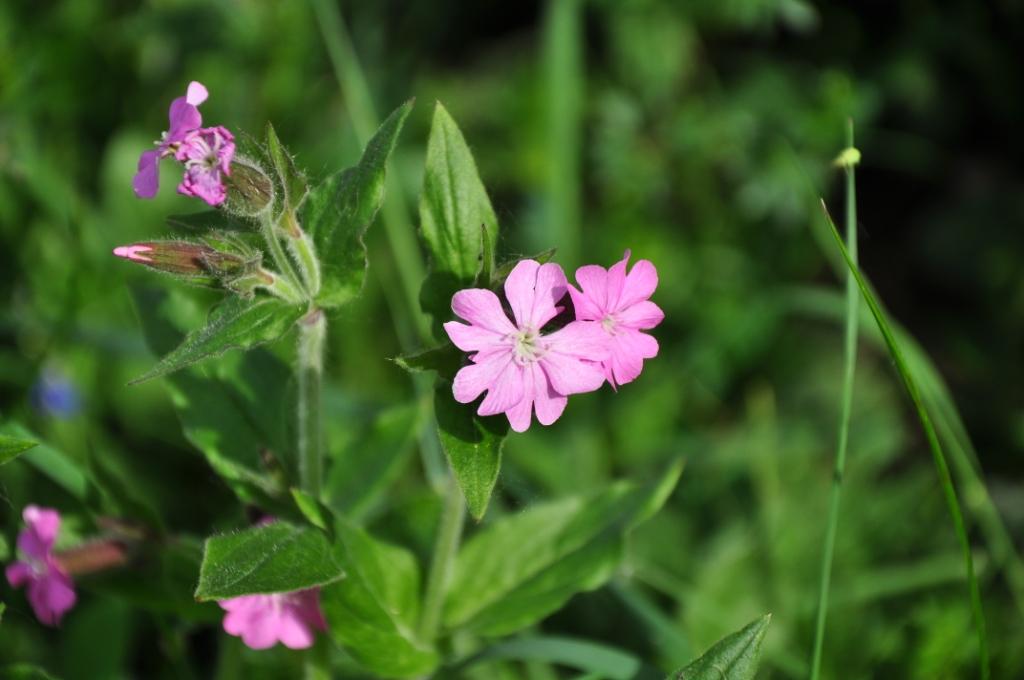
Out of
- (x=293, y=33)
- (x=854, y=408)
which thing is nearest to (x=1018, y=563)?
(x=854, y=408)

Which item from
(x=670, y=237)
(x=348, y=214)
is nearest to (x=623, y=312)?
(x=348, y=214)

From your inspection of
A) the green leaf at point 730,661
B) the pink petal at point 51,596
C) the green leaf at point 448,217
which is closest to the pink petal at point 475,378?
the green leaf at point 448,217

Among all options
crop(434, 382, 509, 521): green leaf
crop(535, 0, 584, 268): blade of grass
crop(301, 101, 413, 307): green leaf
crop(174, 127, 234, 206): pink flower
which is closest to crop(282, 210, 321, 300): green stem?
crop(301, 101, 413, 307): green leaf

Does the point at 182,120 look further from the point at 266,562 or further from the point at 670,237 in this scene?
the point at 670,237

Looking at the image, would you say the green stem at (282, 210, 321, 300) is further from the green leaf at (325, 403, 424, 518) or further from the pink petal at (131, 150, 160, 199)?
the green leaf at (325, 403, 424, 518)

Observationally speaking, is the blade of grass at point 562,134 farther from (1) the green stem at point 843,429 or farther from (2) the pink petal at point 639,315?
(2) the pink petal at point 639,315
